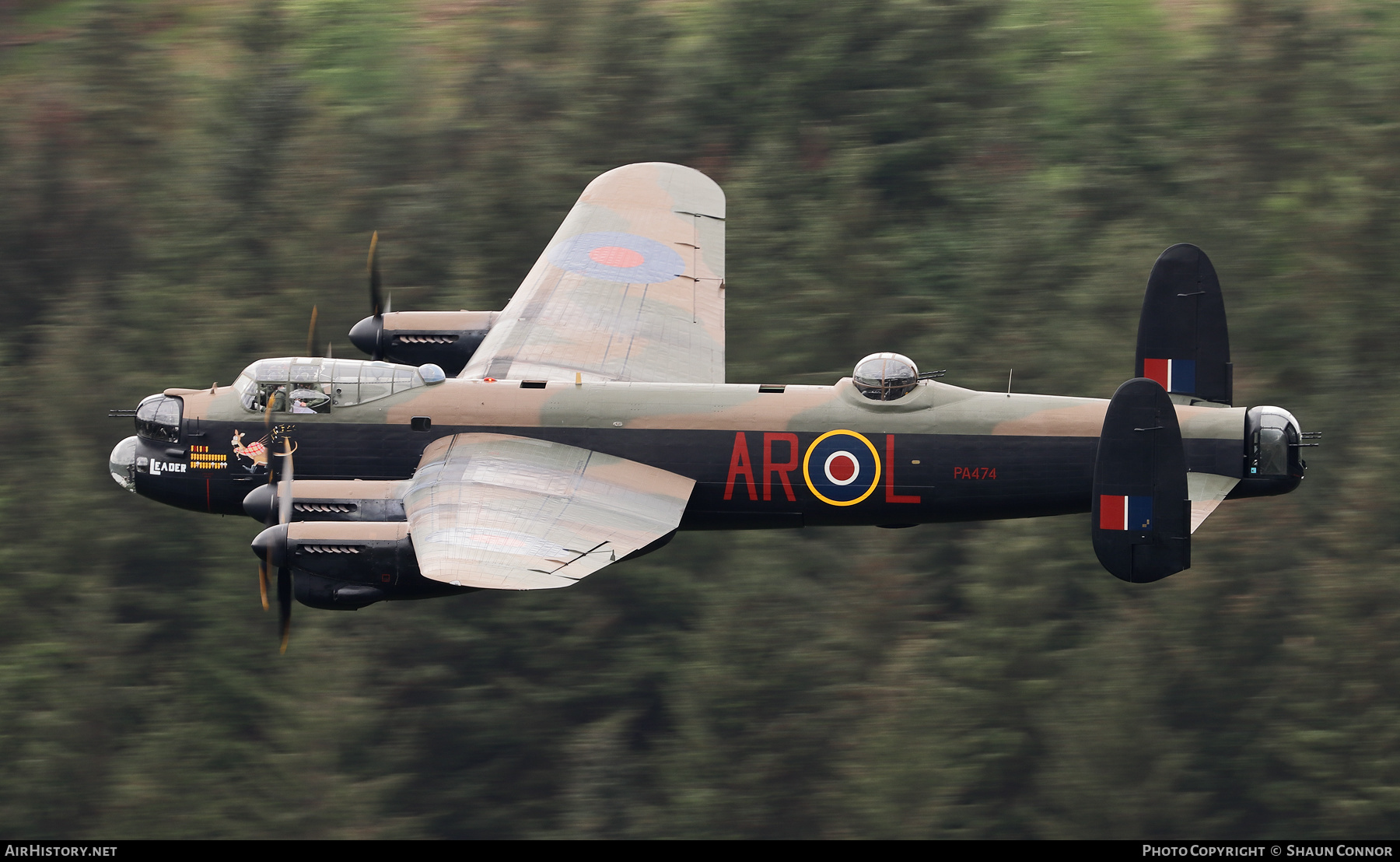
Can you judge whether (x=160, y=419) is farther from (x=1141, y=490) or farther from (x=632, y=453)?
(x=1141, y=490)

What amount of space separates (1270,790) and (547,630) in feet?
43.2

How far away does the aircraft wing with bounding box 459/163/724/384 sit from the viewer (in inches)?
939

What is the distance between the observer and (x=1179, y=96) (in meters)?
34.0

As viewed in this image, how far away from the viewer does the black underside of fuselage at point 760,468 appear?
857 inches

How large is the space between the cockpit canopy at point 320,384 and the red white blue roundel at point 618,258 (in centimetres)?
380

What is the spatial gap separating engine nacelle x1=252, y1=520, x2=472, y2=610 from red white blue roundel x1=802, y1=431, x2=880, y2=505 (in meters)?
5.53

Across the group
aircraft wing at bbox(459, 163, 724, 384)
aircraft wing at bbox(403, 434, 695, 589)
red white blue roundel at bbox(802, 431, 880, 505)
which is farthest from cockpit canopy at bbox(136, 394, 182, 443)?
red white blue roundel at bbox(802, 431, 880, 505)

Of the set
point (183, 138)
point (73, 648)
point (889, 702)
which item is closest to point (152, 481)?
point (73, 648)

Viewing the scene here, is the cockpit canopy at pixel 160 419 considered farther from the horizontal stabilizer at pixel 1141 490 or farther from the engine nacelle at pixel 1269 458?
the engine nacelle at pixel 1269 458

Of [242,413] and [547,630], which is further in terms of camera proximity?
[547,630]

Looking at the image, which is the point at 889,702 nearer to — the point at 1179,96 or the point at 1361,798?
the point at 1361,798

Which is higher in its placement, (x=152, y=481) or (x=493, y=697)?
(x=152, y=481)

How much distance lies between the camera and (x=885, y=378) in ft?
72.1

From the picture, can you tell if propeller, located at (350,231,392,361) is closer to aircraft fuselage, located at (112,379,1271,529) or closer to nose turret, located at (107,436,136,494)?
aircraft fuselage, located at (112,379,1271,529)
